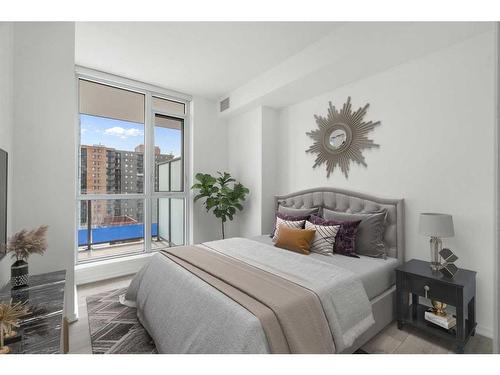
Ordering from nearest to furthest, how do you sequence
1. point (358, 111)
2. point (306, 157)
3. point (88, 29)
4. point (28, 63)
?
point (28, 63) < point (88, 29) < point (358, 111) < point (306, 157)

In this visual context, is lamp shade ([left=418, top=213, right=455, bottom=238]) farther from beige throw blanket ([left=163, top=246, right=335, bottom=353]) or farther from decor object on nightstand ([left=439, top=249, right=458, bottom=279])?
beige throw blanket ([left=163, top=246, right=335, bottom=353])

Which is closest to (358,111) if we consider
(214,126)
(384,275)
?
(384,275)

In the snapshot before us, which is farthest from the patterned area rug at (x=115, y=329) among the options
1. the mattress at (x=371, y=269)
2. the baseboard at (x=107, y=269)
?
the mattress at (x=371, y=269)

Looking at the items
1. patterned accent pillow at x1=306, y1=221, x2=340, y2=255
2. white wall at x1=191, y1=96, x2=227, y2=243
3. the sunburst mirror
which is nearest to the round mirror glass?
the sunburst mirror

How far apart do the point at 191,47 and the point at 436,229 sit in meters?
2.90

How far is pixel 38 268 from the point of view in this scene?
6.93 feet

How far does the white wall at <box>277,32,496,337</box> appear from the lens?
6.61 ft

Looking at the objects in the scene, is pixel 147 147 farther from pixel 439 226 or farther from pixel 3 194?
pixel 439 226

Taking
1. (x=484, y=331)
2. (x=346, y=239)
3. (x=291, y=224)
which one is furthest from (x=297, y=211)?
(x=484, y=331)

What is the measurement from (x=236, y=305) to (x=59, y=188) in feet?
6.19

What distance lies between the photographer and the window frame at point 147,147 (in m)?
3.33

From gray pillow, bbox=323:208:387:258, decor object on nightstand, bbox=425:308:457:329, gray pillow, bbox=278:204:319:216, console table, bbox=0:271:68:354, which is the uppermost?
gray pillow, bbox=278:204:319:216

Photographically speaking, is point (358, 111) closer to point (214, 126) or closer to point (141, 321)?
point (214, 126)

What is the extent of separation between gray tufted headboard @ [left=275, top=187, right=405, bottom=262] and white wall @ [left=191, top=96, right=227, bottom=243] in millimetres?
1440
